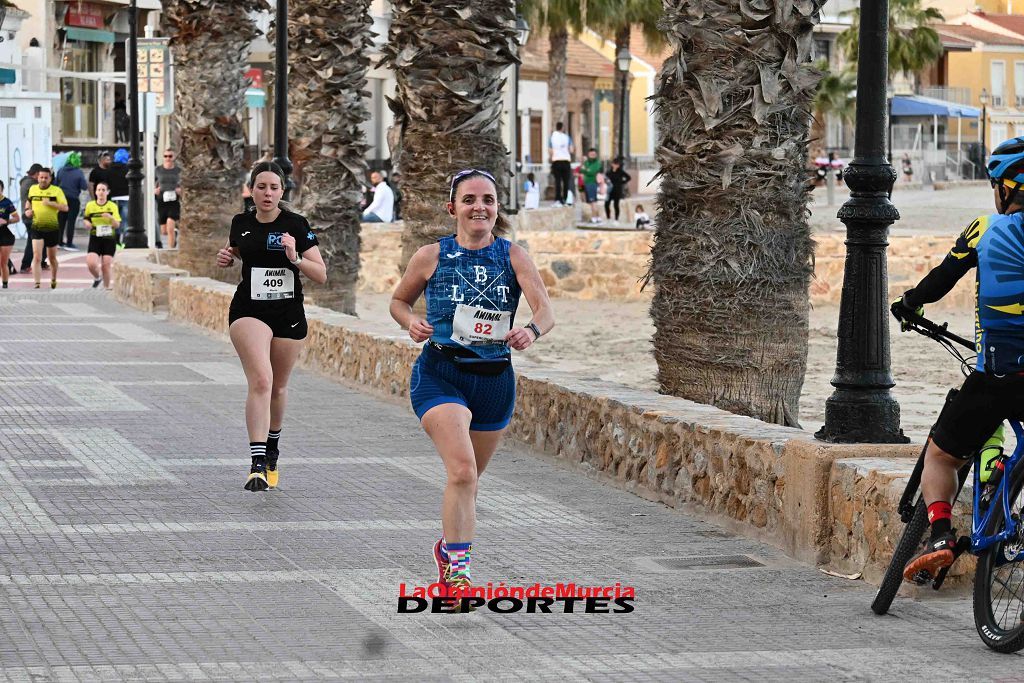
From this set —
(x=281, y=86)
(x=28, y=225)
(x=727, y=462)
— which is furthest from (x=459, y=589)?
(x=28, y=225)

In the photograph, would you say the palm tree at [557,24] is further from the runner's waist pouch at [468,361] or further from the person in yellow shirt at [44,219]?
the runner's waist pouch at [468,361]

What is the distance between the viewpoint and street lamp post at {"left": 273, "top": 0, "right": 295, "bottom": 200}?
18609 mm

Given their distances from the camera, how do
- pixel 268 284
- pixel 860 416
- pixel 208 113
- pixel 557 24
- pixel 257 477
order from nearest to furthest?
pixel 860 416 → pixel 257 477 → pixel 268 284 → pixel 208 113 → pixel 557 24

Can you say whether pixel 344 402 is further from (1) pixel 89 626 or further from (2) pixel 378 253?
(2) pixel 378 253

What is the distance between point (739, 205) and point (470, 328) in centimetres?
373

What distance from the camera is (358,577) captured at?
7523 millimetres

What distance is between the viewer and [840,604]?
7.24m

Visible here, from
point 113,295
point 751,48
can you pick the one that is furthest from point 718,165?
point 113,295

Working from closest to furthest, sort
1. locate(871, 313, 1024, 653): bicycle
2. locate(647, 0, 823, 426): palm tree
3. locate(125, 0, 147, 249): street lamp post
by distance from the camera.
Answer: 1. locate(871, 313, 1024, 653): bicycle
2. locate(647, 0, 823, 426): palm tree
3. locate(125, 0, 147, 249): street lamp post

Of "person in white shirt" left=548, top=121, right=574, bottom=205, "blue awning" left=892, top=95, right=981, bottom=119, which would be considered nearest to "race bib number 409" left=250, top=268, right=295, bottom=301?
"person in white shirt" left=548, top=121, right=574, bottom=205

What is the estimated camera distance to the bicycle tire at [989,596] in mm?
6242

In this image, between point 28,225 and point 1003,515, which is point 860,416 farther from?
point 28,225

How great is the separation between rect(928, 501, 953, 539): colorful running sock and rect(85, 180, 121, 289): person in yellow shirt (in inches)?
782

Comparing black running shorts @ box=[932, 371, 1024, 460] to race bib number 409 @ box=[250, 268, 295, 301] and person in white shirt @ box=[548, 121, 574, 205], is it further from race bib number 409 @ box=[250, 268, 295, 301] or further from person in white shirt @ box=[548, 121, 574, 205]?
person in white shirt @ box=[548, 121, 574, 205]
